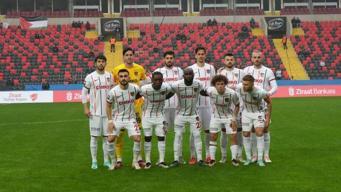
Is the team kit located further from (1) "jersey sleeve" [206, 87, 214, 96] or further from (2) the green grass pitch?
(2) the green grass pitch

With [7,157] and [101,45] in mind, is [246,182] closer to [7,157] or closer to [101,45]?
[7,157]

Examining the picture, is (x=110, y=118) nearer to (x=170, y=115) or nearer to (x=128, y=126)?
(x=128, y=126)

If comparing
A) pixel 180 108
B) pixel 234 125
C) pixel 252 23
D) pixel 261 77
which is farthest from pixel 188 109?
pixel 252 23

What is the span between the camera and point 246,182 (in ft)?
30.8

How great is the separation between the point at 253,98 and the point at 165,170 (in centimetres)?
234

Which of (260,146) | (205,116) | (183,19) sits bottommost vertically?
(260,146)

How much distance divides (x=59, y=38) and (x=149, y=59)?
377 inches

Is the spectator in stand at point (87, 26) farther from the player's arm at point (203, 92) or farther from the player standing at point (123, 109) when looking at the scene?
the player's arm at point (203, 92)

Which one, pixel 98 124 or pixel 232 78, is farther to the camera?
A: pixel 232 78

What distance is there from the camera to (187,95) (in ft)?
36.0

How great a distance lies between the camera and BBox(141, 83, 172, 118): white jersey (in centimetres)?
1081

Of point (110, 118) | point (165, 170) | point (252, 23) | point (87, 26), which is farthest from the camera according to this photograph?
point (252, 23)

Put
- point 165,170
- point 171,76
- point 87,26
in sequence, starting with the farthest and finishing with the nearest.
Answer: point 87,26
point 171,76
point 165,170

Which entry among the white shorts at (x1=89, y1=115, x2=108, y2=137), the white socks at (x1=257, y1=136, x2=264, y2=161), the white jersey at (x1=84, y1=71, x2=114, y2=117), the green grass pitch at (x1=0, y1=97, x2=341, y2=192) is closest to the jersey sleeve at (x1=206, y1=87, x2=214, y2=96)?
the white socks at (x1=257, y1=136, x2=264, y2=161)
